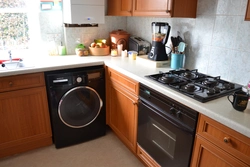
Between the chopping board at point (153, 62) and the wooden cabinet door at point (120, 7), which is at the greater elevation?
the wooden cabinet door at point (120, 7)

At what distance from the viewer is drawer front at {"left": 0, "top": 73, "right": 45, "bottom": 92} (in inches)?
72.9

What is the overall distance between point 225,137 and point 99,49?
1781mm

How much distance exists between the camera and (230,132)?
3.63 ft

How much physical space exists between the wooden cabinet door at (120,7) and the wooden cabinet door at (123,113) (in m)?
0.80

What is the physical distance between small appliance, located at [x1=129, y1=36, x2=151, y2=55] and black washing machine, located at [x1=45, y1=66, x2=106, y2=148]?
0.48m

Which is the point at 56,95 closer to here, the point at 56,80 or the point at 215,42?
the point at 56,80

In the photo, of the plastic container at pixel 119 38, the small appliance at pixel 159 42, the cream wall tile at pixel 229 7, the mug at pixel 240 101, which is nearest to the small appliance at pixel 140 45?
the plastic container at pixel 119 38

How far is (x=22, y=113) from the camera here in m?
2.02

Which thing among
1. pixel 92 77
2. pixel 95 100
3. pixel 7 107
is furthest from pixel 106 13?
pixel 7 107

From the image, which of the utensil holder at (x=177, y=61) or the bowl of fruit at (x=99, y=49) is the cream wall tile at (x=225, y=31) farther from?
the bowl of fruit at (x=99, y=49)

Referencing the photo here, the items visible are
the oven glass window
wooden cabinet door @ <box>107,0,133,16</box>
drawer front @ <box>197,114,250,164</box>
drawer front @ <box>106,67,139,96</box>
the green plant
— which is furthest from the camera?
the green plant

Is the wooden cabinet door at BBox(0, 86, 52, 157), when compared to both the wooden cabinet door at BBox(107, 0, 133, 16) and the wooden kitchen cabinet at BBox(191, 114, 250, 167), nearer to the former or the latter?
the wooden cabinet door at BBox(107, 0, 133, 16)

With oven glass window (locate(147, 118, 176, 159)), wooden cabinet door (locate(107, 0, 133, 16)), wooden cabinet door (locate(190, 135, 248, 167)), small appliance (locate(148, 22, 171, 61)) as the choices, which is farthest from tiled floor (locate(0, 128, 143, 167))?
wooden cabinet door (locate(107, 0, 133, 16))

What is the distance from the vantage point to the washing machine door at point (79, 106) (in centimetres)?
214
